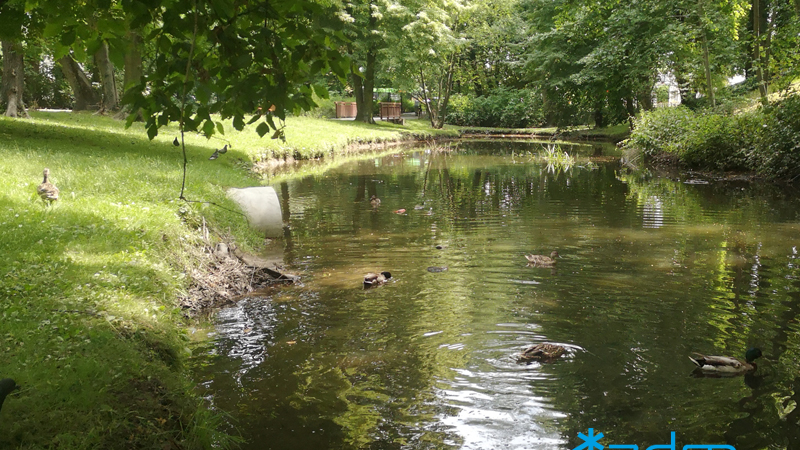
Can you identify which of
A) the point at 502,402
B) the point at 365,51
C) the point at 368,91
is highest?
the point at 365,51

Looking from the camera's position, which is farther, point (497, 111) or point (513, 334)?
point (497, 111)

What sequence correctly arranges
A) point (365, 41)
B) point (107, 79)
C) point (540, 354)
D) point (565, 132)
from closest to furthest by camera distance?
point (540, 354)
point (107, 79)
point (365, 41)
point (565, 132)

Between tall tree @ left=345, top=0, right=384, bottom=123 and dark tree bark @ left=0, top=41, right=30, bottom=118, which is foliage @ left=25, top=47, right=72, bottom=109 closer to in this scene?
tall tree @ left=345, top=0, right=384, bottom=123

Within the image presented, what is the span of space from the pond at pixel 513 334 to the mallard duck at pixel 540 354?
0.26ft

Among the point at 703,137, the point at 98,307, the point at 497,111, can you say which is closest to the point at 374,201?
the point at 98,307

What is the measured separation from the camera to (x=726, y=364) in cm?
586

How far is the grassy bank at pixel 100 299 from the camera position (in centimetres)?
426

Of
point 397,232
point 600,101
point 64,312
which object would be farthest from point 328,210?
point 600,101

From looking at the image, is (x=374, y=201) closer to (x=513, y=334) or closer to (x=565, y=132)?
(x=513, y=334)

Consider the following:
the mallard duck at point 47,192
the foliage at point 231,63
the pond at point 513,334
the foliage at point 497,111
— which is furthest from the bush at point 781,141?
Result: the foliage at point 497,111

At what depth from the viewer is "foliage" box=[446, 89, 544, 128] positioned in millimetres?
53031

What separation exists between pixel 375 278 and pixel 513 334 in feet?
8.31

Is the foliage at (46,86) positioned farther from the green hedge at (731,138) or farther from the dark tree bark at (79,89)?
the green hedge at (731,138)

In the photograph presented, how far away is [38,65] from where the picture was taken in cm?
3762
